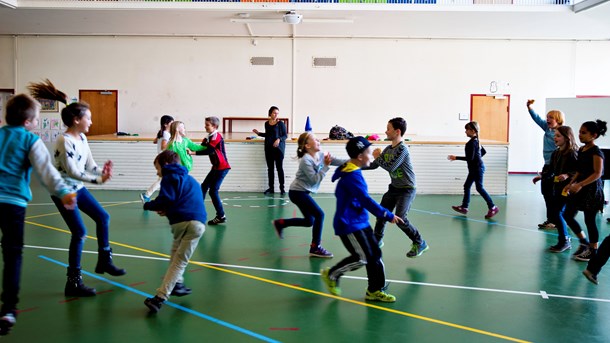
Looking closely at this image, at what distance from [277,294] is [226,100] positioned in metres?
13.3

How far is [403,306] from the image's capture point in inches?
185

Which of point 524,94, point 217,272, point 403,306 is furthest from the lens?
point 524,94

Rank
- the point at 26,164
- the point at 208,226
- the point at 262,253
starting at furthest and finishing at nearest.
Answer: the point at 208,226 → the point at 262,253 → the point at 26,164

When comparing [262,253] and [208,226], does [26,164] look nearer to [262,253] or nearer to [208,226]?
[262,253]

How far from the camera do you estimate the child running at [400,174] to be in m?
6.07

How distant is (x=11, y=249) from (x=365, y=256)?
2.58m

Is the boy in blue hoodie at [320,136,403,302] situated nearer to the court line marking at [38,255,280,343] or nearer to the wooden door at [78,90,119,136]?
the court line marking at [38,255,280,343]

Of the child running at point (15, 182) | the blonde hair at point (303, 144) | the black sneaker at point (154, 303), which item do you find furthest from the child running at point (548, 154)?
Result: the child running at point (15, 182)

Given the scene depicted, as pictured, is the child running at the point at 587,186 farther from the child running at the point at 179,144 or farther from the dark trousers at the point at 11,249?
the dark trousers at the point at 11,249

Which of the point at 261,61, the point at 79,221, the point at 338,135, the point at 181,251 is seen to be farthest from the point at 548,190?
the point at 261,61

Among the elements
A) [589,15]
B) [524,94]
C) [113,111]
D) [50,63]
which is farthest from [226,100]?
[589,15]

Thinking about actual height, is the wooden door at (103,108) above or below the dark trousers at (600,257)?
above

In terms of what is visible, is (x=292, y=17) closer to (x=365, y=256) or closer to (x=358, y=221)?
(x=358, y=221)

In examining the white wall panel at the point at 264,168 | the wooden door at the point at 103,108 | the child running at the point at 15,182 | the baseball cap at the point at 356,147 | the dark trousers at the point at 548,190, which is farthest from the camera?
the wooden door at the point at 103,108
